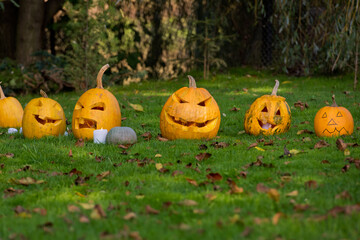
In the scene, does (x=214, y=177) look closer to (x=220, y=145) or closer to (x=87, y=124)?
(x=220, y=145)

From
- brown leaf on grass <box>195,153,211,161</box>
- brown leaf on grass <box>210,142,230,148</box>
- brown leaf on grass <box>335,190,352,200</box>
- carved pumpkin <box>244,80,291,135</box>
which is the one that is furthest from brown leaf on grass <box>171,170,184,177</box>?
carved pumpkin <box>244,80,291,135</box>

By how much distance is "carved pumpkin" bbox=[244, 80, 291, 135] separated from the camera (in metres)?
5.84

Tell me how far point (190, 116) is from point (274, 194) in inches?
93.6

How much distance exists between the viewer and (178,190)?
3.58 meters

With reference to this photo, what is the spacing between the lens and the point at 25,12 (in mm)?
12281

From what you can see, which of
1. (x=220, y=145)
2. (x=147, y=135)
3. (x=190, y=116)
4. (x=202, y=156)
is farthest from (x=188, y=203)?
(x=147, y=135)

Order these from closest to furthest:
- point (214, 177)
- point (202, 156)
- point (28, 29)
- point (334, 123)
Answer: point (214, 177), point (202, 156), point (334, 123), point (28, 29)

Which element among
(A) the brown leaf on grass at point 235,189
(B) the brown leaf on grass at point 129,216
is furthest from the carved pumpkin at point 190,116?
(B) the brown leaf on grass at point 129,216

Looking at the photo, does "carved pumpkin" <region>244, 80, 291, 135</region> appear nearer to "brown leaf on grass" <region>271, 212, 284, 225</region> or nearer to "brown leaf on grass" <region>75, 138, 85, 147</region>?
"brown leaf on grass" <region>75, 138, 85, 147</region>

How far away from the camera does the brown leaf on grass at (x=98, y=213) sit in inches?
119

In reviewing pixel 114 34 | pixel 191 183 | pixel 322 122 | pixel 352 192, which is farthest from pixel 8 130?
pixel 114 34

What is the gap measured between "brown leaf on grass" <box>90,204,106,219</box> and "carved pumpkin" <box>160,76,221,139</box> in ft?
8.34

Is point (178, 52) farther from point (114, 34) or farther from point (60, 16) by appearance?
point (60, 16)

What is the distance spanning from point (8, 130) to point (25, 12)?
692 centimetres
